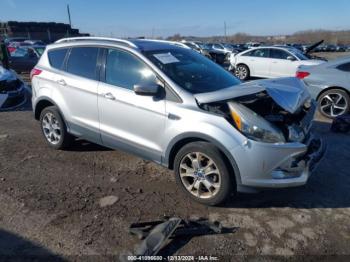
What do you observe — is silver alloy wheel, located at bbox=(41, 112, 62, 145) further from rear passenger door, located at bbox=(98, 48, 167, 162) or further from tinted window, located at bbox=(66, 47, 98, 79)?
rear passenger door, located at bbox=(98, 48, 167, 162)

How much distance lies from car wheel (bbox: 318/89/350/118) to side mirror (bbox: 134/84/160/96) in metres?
5.29

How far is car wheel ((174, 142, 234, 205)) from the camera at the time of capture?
3.59 m

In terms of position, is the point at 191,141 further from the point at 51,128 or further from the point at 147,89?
the point at 51,128

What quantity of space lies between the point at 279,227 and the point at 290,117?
4.09 ft

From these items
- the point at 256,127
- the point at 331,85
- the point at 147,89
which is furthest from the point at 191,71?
the point at 331,85

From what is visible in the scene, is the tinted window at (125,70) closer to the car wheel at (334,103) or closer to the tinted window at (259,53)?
the car wheel at (334,103)

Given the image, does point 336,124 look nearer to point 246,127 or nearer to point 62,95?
point 246,127

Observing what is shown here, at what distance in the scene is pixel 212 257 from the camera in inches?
117

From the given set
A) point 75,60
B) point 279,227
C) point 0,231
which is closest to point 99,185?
point 0,231

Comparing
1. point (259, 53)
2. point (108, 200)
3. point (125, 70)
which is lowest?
point (108, 200)

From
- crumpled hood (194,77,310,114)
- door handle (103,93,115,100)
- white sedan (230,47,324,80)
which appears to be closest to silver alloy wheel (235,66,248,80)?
white sedan (230,47,324,80)

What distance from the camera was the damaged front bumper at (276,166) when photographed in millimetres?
3383

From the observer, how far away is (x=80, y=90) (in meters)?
4.74

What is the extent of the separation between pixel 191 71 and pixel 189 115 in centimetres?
92
